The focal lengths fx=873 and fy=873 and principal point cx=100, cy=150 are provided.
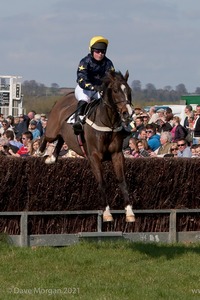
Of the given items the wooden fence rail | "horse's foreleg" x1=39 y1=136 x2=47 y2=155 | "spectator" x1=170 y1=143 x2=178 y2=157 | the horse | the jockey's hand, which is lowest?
the wooden fence rail

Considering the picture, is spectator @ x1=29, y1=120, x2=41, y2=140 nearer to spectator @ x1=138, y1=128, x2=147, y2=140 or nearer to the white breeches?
spectator @ x1=138, y1=128, x2=147, y2=140

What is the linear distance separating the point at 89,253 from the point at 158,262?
0.99 metres

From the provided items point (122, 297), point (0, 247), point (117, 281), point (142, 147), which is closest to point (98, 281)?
point (117, 281)

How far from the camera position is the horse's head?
10.1 m

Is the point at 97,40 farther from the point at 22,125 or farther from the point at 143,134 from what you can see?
the point at 22,125

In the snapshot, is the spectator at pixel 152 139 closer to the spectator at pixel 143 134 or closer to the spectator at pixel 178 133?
the spectator at pixel 143 134

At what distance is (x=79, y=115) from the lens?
11.4 meters

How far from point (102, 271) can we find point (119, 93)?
2142 mm

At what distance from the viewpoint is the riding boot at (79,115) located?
11344 mm

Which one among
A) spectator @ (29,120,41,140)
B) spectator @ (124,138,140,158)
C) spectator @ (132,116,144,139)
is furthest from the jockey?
spectator @ (29,120,41,140)

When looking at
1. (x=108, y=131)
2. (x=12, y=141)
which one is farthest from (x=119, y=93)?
(x=12, y=141)

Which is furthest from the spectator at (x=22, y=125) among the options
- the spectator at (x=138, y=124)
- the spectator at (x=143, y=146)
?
the spectator at (x=143, y=146)

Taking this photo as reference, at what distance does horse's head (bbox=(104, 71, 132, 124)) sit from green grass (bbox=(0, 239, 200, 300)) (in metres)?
1.85

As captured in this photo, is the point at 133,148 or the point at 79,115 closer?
the point at 79,115
